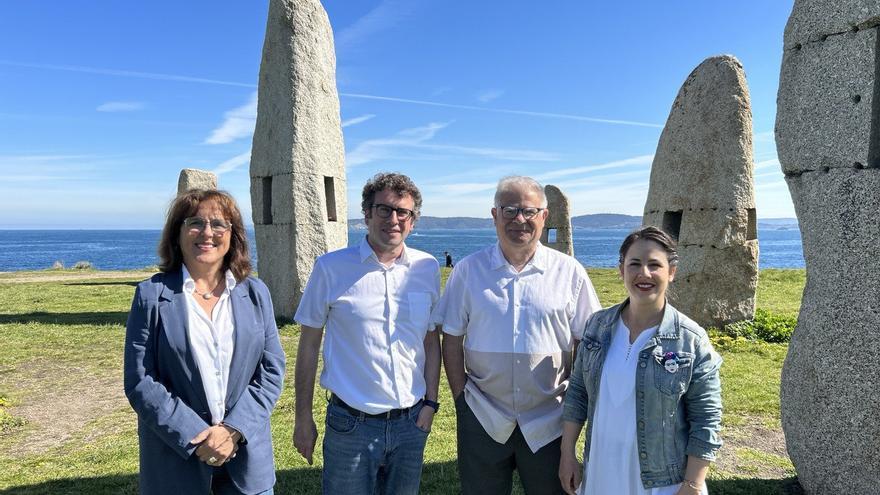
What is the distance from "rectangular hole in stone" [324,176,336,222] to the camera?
11.8 meters

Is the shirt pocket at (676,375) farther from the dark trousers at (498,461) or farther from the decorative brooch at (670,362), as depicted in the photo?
the dark trousers at (498,461)

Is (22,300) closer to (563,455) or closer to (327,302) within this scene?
(327,302)

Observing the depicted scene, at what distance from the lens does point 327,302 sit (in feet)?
10.4

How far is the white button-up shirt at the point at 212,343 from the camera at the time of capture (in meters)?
2.68

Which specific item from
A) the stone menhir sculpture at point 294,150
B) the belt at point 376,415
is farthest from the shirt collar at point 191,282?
the stone menhir sculpture at point 294,150

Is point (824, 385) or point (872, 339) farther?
point (824, 385)

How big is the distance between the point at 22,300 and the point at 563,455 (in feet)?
51.4

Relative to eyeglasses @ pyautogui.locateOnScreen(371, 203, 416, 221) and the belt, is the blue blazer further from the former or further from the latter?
eyeglasses @ pyautogui.locateOnScreen(371, 203, 416, 221)

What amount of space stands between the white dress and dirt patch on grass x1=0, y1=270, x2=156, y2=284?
19.3 m

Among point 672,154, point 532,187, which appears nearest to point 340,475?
point 532,187

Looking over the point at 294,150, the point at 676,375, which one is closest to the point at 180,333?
the point at 676,375

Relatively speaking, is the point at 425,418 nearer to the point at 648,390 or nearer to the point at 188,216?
the point at 648,390

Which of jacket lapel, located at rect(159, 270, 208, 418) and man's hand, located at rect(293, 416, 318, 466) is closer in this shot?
jacket lapel, located at rect(159, 270, 208, 418)

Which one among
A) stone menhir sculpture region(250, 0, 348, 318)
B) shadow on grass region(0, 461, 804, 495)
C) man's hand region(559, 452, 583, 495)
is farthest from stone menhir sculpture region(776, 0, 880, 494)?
stone menhir sculpture region(250, 0, 348, 318)
